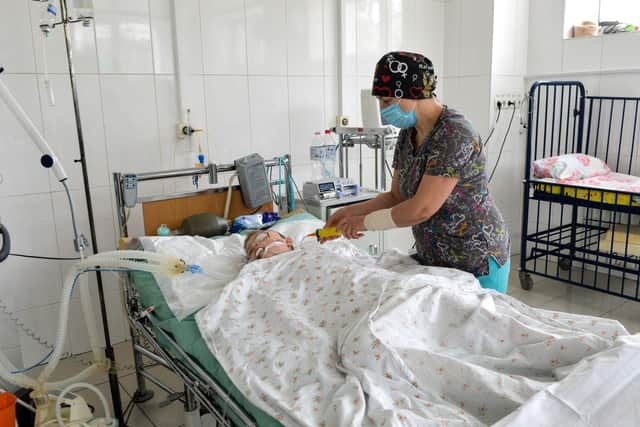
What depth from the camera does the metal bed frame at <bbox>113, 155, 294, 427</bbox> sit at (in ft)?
4.57

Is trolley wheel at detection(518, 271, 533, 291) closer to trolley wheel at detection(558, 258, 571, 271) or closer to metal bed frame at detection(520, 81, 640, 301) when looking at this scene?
metal bed frame at detection(520, 81, 640, 301)

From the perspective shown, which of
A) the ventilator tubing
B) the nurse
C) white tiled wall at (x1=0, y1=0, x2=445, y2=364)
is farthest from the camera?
white tiled wall at (x1=0, y1=0, x2=445, y2=364)

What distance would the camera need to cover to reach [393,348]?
1280mm

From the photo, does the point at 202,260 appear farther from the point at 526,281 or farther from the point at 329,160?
the point at 526,281

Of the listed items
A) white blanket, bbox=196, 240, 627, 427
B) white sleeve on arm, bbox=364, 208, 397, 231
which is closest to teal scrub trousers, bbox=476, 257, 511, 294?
white blanket, bbox=196, 240, 627, 427

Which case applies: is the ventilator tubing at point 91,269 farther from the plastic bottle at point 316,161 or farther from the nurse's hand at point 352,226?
the plastic bottle at point 316,161

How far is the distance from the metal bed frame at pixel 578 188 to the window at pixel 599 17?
0.41m

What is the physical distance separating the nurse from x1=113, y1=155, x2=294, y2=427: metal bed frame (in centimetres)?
73

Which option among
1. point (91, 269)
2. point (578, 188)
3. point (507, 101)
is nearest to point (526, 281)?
point (578, 188)

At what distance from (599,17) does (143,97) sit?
11.0 feet

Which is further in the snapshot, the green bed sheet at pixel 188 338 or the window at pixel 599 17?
the window at pixel 599 17

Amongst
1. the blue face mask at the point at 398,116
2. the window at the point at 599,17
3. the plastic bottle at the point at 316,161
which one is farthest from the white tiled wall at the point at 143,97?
the window at the point at 599,17

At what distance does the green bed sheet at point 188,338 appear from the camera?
1333 millimetres

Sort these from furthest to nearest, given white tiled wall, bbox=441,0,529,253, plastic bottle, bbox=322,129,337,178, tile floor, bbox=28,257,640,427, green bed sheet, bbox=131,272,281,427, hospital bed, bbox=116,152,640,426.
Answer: white tiled wall, bbox=441,0,529,253, plastic bottle, bbox=322,129,337,178, tile floor, bbox=28,257,640,427, green bed sheet, bbox=131,272,281,427, hospital bed, bbox=116,152,640,426
